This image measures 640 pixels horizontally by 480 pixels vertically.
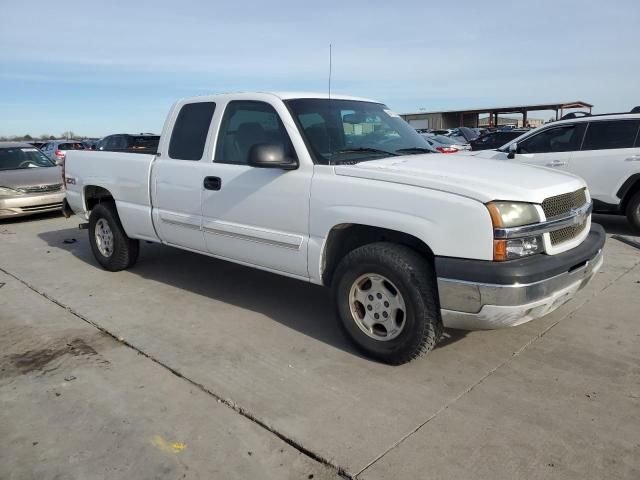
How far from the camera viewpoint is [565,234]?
3.46 meters

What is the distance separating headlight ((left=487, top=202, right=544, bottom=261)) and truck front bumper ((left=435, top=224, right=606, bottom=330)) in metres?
0.05

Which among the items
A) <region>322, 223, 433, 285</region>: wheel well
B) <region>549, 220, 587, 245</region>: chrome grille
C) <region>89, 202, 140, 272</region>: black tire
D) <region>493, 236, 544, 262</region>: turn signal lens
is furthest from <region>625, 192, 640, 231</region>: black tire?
<region>89, 202, 140, 272</region>: black tire

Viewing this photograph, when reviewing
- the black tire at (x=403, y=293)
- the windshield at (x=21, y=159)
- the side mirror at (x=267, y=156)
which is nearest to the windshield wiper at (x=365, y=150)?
the side mirror at (x=267, y=156)

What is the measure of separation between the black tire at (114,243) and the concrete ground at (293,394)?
2.85 feet

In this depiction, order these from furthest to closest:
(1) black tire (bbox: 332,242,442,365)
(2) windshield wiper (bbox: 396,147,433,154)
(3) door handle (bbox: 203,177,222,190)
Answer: (3) door handle (bbox: 203,177,222,190) < (2) windshield wiper (bbox: 396,147,433,154) < (1) black tire (bbox: 332,242,442,365)

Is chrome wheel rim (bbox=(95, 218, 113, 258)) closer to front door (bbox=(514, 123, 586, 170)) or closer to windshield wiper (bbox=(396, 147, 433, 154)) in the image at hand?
windshield wiper (bbox=(396, 147, 433, 154))

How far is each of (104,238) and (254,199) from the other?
9.25 ft

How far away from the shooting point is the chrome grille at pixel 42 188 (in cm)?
996

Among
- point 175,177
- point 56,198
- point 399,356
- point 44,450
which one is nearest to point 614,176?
point 399,356

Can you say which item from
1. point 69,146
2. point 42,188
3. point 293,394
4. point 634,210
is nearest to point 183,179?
point 293,394

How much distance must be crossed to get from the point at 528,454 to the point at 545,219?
1377 mm

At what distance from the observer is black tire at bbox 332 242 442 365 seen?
10.8ft

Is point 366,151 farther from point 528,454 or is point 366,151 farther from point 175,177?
point 528,454

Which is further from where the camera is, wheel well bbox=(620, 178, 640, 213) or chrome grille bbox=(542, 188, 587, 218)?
wheel well bbox=(620, 178, 640, 213)
